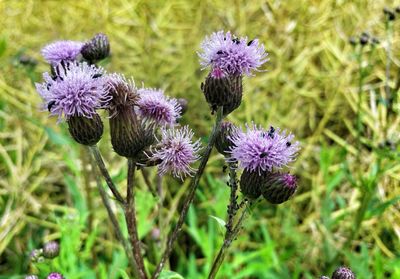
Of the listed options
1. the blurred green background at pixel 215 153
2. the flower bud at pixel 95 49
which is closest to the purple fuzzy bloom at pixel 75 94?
the flower bud at pixel 95 49

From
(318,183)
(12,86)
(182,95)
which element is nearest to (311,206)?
(318,183)

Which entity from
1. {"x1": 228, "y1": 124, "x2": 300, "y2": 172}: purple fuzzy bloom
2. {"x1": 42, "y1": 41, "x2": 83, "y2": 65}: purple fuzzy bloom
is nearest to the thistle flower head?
{"x1": 228, "y1": 124, "x2": 300, "y2": 172}: purple fuzzy bloom

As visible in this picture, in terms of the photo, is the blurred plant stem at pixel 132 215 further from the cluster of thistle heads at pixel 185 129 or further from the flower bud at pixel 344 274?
the flower bud at pixel 344 274

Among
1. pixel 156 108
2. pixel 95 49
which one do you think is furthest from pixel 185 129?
pixel 95 49

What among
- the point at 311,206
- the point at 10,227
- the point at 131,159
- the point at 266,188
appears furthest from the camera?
the point at 311,206

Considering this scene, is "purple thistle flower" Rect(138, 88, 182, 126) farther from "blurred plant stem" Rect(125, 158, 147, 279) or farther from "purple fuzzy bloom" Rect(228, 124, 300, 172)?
"purple fuzzy bloom" Rect(228, 124, 300, 172)

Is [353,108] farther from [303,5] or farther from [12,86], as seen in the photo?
[12,86]
